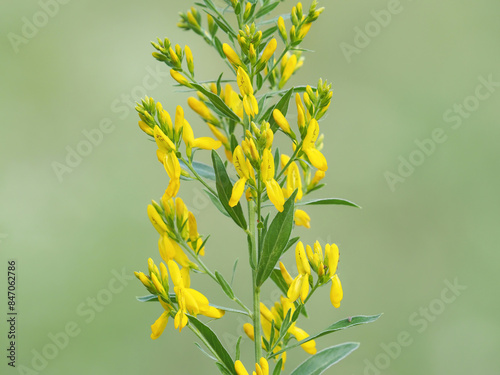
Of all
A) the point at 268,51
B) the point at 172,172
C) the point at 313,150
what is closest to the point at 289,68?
the point at 268,51

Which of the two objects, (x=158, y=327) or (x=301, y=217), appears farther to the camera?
(x=301, y=217)

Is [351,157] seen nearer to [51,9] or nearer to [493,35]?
[493,35]

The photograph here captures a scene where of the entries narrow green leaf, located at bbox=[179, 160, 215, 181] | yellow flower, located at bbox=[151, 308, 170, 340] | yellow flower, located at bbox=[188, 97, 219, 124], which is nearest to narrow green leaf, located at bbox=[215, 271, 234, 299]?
yellow flower, located at bbox=[151, 308, 170, 340]

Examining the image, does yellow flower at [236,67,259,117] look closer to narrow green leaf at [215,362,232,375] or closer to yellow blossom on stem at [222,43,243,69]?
yellow blossom on stem at [222,43,243,69]

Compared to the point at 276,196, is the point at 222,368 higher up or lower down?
lower down

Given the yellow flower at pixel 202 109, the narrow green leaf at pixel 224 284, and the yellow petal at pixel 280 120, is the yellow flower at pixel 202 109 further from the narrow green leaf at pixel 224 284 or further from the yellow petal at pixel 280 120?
the narrow green leaf at pixel 224 284

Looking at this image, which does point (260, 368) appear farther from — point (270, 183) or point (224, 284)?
point (270, 183)

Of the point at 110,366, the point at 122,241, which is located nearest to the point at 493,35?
the point at 122,241

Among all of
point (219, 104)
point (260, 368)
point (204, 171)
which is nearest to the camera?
point (260, 368)
